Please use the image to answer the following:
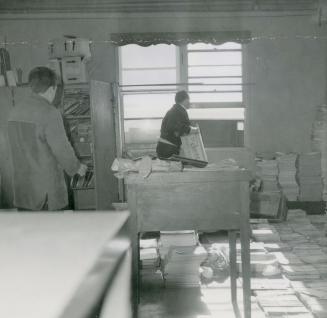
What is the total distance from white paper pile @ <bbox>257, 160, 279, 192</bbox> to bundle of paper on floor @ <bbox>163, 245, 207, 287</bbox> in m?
3.20

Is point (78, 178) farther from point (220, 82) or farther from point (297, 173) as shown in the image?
point (297, 173)

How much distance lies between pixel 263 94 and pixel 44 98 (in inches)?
179

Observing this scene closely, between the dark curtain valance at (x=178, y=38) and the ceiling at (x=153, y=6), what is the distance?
1.24 feet

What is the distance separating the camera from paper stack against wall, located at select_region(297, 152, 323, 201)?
6.67 meters

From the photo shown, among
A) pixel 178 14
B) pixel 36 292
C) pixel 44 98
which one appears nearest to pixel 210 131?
pixel 178 14

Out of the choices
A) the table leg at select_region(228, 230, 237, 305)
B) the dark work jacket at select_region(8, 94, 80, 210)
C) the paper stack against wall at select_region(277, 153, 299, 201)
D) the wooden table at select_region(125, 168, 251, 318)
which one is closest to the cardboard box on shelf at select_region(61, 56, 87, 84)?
the paper stack against wall at select_region(277, 153, 299, 201)

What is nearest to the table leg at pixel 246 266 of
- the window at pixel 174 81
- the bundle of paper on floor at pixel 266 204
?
the bundle of paper on floor at pixel 266 204

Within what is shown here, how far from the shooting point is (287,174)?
669cm

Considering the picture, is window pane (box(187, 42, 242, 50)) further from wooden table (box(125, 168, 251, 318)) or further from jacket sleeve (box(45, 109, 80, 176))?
wooden table (box(125, 168, 251, 318))

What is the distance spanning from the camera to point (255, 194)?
20.4 ft

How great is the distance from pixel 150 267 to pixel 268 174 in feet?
10.7

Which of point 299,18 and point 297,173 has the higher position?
point 299,18

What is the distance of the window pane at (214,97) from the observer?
7242 mm

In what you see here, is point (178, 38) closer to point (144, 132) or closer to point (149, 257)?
point (144, 132)
